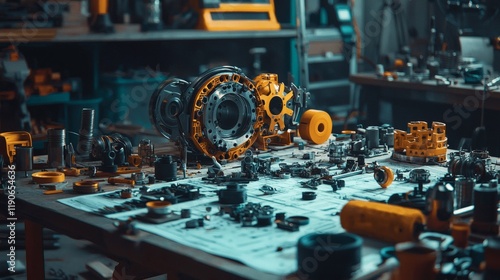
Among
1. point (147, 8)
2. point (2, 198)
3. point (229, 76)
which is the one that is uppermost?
point (147, 8)

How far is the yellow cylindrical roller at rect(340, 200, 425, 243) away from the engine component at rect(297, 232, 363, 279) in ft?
0.72

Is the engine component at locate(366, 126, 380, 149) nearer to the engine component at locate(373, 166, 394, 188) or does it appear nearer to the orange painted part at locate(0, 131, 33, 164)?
the engine component at locate(373, 166, 394, 188)

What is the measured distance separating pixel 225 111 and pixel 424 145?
0.76 metres

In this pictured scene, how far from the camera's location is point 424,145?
2.76m

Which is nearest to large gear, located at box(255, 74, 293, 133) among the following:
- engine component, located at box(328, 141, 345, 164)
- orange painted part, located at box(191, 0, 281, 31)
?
engine component, located at box(328, 141, 345, 164)

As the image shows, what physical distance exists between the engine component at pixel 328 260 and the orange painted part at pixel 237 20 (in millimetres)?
3540

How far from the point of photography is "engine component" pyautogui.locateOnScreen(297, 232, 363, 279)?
1.54 meters

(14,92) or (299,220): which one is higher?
(14,92)

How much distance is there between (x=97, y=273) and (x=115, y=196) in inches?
47.4

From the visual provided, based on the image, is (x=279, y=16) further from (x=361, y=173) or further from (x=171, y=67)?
(x=361, y=173)

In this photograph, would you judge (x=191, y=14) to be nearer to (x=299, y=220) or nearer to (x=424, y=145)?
(x=424, y=145)

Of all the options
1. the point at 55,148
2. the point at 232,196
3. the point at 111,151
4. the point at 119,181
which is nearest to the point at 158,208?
the point at 232,196

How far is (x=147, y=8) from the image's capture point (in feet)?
15.6

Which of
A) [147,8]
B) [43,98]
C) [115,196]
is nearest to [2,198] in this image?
[115,196]
